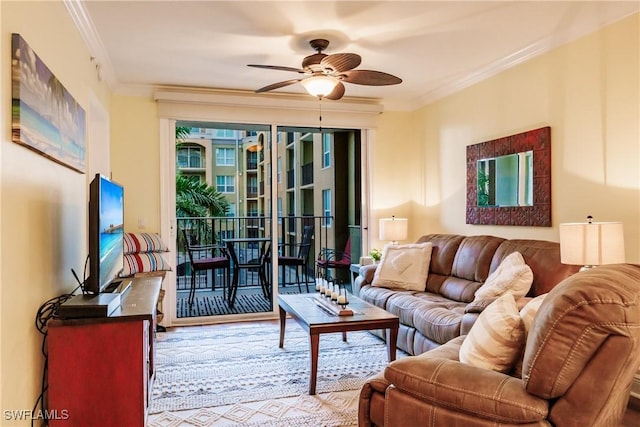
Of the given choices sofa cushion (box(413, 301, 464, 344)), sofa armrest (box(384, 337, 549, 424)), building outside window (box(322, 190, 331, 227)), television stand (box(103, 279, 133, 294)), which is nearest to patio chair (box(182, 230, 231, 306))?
building outside window (box(322, 190, 331, 227))

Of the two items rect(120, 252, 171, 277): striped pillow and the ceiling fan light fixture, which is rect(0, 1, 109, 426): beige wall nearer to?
rect(120, 252, 171, 277): striped pillow

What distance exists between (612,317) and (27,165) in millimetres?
2417

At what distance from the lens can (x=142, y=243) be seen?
4.14 meters

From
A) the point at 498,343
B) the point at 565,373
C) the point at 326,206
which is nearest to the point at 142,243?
the point at 498,343

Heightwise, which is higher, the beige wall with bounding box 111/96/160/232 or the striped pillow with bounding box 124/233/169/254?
the beige wall with bounding box 111/96/160/232

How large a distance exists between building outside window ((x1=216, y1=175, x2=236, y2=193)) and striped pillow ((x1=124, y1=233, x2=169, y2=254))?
399 cm

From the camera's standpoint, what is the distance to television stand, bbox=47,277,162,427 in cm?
205

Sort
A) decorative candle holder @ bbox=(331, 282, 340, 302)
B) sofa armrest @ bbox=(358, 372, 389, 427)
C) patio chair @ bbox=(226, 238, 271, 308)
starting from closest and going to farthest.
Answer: sofa armrest @ bbox=(358, 372, 389, 427) < decorative candle holder @ bbox=(331, 282, 340, 302) < patio chair @ bbox=(226, 238, 271, 308)

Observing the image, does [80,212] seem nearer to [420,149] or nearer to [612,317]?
[612,317]

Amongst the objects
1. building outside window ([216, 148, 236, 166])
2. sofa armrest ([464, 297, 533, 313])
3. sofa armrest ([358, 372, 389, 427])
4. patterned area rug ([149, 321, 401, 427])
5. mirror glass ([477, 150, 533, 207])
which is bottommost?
patterned area rug ([149, 321, 401, 427])

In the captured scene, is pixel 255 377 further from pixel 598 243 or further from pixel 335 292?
pixel 598 243

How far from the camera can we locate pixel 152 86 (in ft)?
14.8

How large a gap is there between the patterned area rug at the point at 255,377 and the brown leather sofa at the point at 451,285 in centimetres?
41

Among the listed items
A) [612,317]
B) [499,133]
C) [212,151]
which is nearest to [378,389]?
[612,317]
